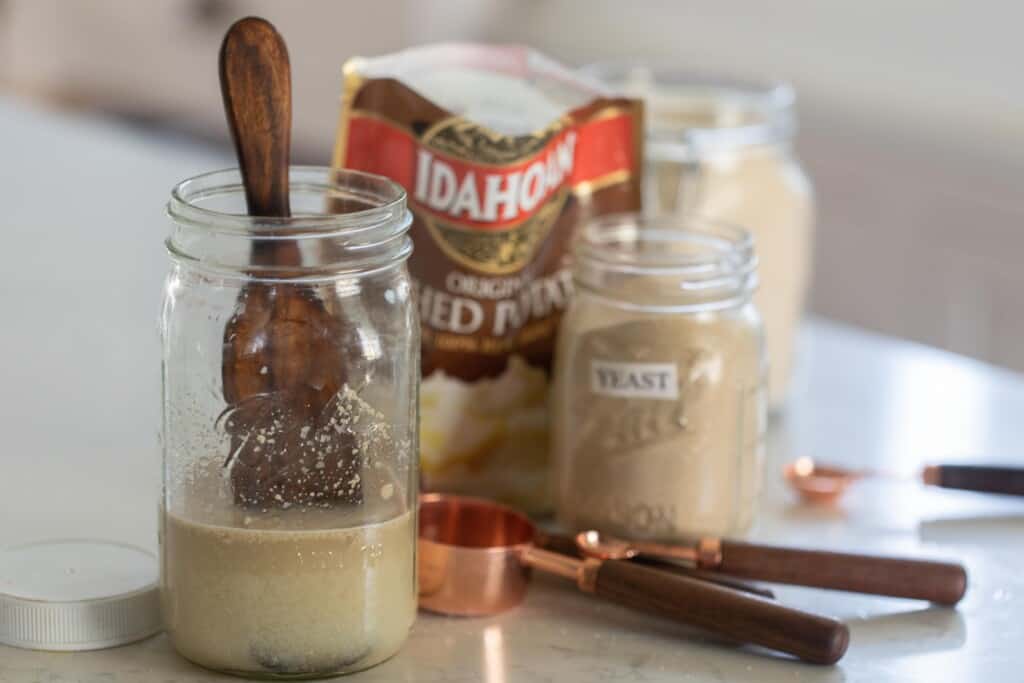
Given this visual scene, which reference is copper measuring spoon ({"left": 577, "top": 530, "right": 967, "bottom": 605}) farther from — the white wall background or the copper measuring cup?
the white wall background

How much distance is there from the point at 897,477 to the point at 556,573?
33cm

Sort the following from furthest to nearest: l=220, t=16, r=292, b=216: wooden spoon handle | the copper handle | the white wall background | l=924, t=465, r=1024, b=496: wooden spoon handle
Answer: the white wall background
l=924, t=465, r=1024, b=496: wooden spoon handle
the copper handle
l=220, t=16, r=292, b=216: wooden spoon handle

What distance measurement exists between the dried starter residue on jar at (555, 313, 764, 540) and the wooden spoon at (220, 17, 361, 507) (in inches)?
7.8

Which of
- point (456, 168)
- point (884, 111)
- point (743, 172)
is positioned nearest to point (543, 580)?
point (456, 168)

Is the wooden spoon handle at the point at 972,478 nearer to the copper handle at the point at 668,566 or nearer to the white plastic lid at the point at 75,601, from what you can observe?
the copper handle at the point at 668,566

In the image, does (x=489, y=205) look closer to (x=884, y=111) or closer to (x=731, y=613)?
(x=731, y=613)

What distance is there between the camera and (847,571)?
2.72 ft

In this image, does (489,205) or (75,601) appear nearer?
(75,601)

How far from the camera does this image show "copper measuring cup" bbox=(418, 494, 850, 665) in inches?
29.9

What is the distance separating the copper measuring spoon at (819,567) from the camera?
831 mm

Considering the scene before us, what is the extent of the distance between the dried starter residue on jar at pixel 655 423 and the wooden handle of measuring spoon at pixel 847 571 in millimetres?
49

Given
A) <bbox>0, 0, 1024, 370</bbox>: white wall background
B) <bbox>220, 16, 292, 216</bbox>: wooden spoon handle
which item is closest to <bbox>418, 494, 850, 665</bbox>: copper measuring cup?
<bbox>220, 16, 292, 216</bbox>: wooden spoon handle

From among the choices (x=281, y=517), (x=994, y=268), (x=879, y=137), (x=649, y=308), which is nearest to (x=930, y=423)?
(x=649, y=308)

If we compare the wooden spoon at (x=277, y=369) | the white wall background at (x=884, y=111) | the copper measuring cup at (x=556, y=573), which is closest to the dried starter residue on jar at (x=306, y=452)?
the wooden spoon at (x=277, y=369)
